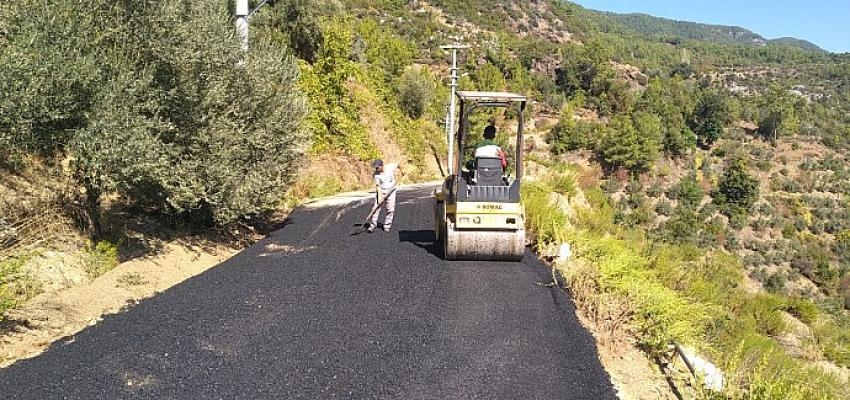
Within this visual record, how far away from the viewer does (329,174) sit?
85.8 feet

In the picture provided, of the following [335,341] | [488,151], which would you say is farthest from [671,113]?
[335,341]

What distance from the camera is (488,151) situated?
1016 cm

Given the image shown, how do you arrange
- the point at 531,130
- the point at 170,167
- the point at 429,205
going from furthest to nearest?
the point at 531,130 < the point at 429,205 < the point at 170,167

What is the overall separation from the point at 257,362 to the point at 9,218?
5.07 m

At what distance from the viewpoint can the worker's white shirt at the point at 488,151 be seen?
398 inches

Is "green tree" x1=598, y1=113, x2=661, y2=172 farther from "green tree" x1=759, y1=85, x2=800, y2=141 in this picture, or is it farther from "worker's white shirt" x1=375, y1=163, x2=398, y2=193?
"worker's white shirt" x1=375, y1=163, x2=398, y2=193

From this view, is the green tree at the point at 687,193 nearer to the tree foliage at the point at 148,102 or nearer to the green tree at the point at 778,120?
the green tree at the point at 778,120

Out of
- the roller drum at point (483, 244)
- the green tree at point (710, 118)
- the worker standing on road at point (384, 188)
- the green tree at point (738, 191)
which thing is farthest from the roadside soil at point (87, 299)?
the green tree at point (710, 118)

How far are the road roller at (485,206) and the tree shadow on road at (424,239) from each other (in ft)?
3.15

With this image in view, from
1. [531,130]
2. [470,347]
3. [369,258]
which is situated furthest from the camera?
[531,130]

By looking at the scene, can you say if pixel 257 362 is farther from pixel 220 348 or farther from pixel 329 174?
pixel 329 174

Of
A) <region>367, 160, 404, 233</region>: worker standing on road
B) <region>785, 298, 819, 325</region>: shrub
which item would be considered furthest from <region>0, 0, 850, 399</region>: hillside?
<region>367, 160, 404, 233</region>: worker standing on road

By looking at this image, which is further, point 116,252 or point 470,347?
point 116,252

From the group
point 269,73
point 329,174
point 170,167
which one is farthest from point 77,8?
point 329,174
